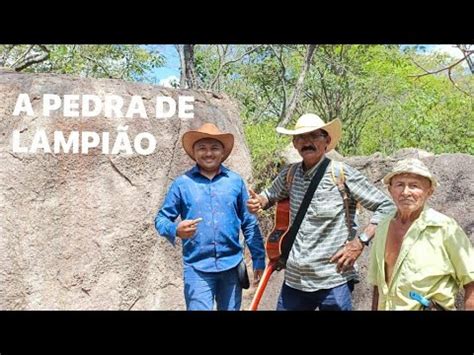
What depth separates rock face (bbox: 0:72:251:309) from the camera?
528 centimetres

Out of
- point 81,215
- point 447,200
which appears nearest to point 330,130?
point 81,215

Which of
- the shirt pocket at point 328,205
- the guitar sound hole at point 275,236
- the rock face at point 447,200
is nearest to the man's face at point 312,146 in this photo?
the shirt pocket at point 328,205

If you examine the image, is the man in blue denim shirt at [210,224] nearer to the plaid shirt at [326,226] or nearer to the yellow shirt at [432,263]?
the plaid shirt at [326,226]

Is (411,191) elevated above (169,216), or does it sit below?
above

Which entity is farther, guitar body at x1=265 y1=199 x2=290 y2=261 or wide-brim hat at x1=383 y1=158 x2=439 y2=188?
guitar body at x1=265 y1=199 x2=290 y2=261

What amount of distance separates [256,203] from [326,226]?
1.38 ft

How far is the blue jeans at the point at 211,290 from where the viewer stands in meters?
3.99

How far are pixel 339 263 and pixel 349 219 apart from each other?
0.78 feet

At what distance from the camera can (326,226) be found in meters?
3.79

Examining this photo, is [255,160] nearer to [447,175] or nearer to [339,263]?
[447,175]

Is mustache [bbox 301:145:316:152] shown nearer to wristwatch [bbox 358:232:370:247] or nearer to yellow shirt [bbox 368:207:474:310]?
→ wristwatch [bbox 358:232:370:247]

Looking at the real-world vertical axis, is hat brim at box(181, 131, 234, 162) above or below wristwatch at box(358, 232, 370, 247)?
above

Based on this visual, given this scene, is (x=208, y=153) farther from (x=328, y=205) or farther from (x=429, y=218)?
(x=429, y=218)

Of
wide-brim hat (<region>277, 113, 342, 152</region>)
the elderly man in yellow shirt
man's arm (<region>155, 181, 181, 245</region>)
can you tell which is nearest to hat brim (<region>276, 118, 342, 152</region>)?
wide-brim hat (<region>277, 113, 342, 152</region>)
